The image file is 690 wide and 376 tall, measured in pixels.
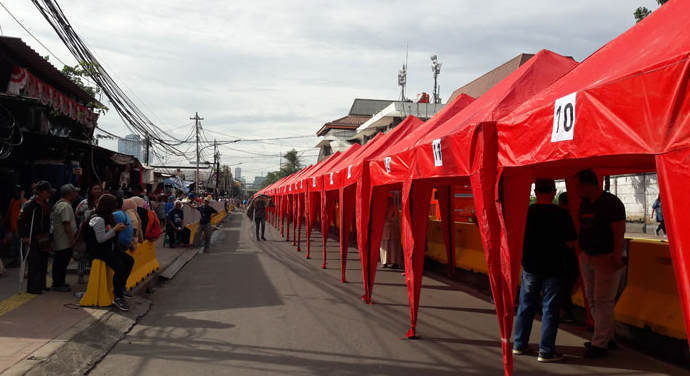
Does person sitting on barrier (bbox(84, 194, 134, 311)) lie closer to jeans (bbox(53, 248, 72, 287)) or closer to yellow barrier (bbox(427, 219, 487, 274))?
jeans (bbox(53, 248, 72, 287))

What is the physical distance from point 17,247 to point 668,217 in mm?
12577

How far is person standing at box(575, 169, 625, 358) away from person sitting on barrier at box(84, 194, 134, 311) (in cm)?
615

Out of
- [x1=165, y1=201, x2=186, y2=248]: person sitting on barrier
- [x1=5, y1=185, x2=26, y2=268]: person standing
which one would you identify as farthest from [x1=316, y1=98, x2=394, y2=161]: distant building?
[x1=5, y1=185, x2=26, y2=268]: person standing

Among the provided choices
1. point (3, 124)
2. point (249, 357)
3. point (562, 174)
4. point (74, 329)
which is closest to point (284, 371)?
point (249, 357)

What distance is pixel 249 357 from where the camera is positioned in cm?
557

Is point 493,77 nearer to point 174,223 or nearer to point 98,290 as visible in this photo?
point 174,223

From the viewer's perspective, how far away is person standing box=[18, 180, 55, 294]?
800 centimetres

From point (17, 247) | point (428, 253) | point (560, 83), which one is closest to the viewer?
A: point (560, 83)

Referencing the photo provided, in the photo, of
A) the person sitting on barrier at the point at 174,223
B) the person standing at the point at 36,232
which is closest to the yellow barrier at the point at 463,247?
the person standing at the point at 36,232

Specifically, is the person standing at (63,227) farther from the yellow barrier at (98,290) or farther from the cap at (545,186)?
the cap at (545,186)

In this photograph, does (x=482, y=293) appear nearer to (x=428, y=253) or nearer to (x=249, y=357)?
(x=428, y=253)

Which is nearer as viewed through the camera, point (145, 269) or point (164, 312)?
point (164, 312)

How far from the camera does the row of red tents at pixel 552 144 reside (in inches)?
112

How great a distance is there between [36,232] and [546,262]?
739 cm
